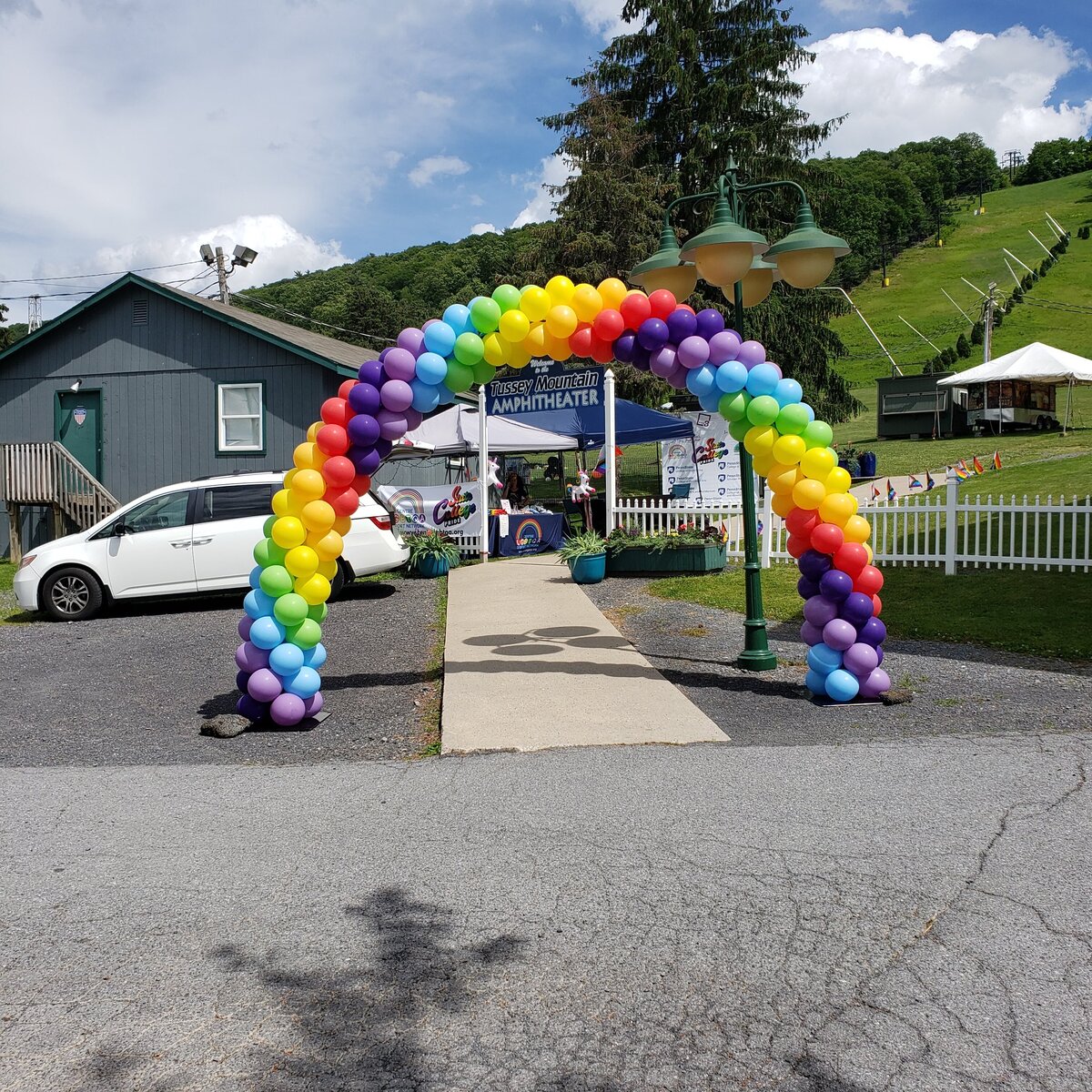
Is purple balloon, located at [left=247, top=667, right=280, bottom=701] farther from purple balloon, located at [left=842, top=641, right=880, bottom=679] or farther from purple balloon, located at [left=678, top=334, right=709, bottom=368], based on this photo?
purple balloon, located at [left=842, top=641, right=880, bottom=679]

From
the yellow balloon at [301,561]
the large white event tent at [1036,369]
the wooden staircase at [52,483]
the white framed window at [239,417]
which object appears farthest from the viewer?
the large white event tent at [1036,369]

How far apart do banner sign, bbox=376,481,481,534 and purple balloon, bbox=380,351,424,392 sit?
9753 mm

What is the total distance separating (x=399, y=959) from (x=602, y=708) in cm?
386

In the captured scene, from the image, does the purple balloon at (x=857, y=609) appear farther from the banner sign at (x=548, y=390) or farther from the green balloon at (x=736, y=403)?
the banner sign at (x=548, y=390)

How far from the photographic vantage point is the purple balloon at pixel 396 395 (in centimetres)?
726

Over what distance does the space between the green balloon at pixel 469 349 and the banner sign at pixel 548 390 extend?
10.3 metres

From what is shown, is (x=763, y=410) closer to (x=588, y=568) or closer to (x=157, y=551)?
(x=588, y=568)

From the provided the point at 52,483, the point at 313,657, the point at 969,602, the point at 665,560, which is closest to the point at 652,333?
the point at 313,657

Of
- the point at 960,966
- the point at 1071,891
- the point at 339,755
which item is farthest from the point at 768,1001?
the point at 339,755

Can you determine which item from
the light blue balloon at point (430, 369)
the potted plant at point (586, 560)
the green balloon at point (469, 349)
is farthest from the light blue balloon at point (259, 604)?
the potted plant at point (586, 560)

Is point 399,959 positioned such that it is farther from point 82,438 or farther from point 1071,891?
point 82,438

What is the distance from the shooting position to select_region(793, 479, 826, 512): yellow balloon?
7227mm

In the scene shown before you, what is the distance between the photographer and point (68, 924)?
3.84 m

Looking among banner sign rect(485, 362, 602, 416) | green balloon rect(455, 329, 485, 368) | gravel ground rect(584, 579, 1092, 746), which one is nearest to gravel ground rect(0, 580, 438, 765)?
gravel ground rect(584, 579, 1092, 746)
